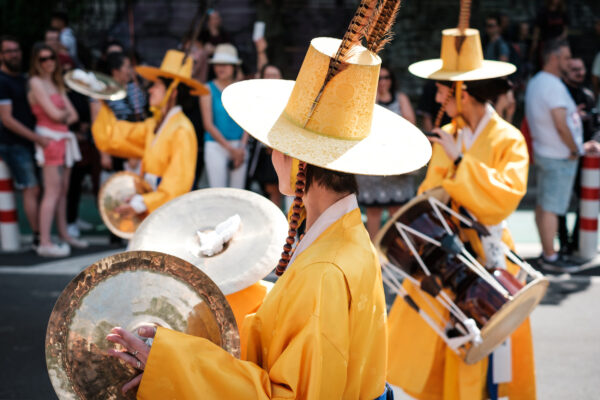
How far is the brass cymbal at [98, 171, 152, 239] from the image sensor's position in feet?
14.6

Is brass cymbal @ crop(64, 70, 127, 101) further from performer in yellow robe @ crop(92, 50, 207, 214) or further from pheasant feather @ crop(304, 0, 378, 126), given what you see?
pheasant feather @ crop(304, 0, 378, 126)

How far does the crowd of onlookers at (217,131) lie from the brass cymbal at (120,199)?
4.81 feet

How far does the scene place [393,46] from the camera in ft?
39.7

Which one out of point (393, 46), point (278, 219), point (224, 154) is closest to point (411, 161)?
point (278, 219)

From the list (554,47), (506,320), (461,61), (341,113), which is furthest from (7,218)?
(341,113)

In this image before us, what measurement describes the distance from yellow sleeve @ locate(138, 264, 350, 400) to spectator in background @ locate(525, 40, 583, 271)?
529cm

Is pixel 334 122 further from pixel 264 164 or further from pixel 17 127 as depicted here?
pixel 17 127

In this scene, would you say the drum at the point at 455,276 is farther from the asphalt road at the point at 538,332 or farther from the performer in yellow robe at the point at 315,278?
the performer in yellow robe at the point at 315,278

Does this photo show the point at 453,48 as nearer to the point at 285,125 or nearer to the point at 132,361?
the point at 285,125

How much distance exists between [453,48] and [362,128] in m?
2.04

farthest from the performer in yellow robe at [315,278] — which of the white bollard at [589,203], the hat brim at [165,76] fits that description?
the white bollard at [589,203]

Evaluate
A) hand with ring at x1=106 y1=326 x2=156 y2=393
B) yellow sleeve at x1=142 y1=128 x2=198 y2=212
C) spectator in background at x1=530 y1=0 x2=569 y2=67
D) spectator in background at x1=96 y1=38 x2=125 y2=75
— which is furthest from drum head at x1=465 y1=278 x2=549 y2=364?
spectator in background at x1=530 y1=0 x2=569 y2=67

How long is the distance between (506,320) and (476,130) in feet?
3.38

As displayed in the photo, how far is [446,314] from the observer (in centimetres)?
347
